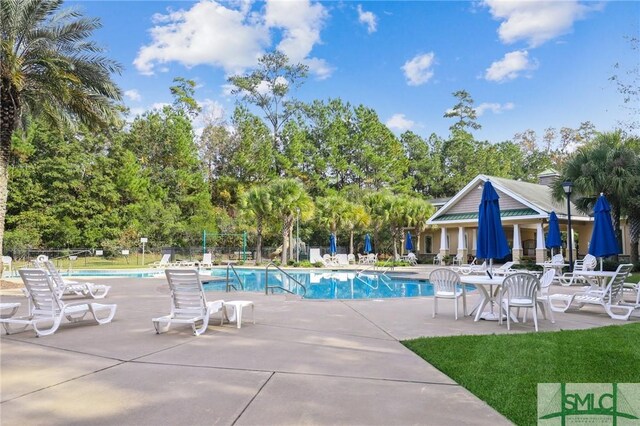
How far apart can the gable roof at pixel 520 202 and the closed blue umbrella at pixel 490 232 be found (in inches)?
655

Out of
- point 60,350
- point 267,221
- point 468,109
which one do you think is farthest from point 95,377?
point 468,109

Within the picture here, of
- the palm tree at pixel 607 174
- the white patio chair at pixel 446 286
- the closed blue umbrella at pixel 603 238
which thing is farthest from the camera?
the palm tree at pixel 607 174

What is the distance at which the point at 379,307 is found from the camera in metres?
9.43

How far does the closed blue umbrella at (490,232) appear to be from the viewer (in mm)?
8406

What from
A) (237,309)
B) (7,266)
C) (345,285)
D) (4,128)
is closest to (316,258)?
(345,285)

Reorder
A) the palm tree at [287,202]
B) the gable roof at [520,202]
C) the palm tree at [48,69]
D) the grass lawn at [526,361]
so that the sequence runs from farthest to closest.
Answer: the palm tree at [287,202] → the gable roof at [520,202] → the palm tree at [48,69] → the grass lawn at [526,361]

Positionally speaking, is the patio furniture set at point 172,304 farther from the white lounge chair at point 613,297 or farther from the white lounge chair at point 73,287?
the white lounge chair at point 613,297

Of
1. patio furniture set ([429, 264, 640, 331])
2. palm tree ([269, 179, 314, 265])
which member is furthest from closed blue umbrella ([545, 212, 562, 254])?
palm tree ([269, 179, 314, 265])

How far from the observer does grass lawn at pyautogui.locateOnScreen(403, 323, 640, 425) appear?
384cm

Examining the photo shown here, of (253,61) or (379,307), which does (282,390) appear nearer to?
(379,307)

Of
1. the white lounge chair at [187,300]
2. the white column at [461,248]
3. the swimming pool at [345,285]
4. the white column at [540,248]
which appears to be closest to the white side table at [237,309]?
the white lounge chair at [187,300]

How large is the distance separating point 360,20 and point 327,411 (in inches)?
741

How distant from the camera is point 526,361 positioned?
478 cm

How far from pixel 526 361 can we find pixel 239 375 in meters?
3.05
